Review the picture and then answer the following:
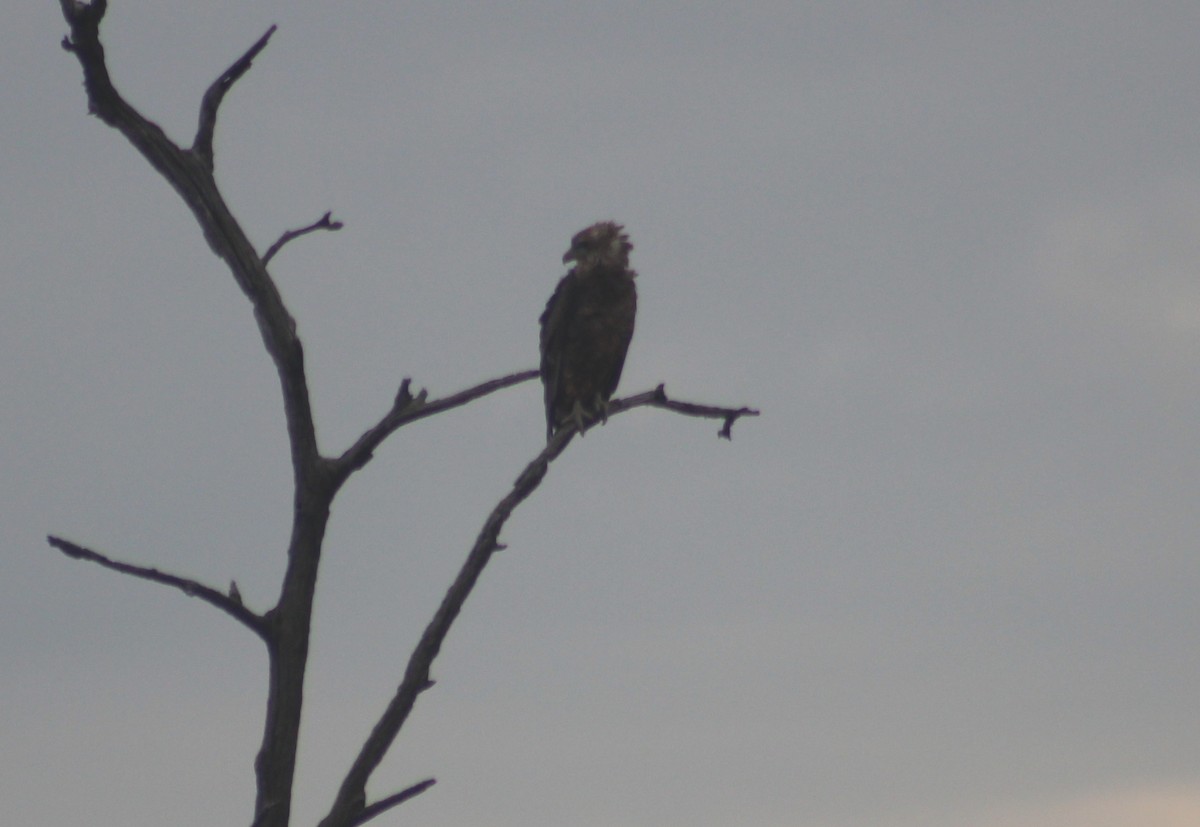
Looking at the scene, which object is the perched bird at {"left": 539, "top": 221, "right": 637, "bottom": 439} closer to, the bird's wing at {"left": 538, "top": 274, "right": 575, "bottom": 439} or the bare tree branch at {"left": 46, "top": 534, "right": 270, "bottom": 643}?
the bird's wing at {"left": 538, "top": 274, "right": 575, "bottom": 439}

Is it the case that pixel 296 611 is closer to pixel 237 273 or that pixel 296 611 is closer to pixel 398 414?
pixel 398 414

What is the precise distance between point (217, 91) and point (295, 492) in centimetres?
149

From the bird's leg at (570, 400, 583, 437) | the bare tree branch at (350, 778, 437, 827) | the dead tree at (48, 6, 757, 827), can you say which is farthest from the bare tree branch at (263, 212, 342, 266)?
the bird's leg at (570, 400, 583, 437)

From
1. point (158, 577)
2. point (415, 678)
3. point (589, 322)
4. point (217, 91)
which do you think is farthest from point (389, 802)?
point (589, 322)

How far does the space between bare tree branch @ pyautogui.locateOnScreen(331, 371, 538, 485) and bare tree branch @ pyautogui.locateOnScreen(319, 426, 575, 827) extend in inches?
16.4

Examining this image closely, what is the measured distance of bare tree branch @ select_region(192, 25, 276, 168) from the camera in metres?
5.12

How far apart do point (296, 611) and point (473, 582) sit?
1.91 ft

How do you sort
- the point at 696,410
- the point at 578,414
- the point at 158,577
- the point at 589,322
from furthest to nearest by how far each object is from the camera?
the point at 589,322, the point at 578,414, the point at 696,410, the point at 158,577

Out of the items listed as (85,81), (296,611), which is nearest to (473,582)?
(296,611)

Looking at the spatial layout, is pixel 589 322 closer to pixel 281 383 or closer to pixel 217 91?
pixel 217 91

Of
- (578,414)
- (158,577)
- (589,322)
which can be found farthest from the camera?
(589,322)

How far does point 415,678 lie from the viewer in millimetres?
4738

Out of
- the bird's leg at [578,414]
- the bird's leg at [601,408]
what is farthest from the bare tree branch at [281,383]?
the bird's leg at [601,408]

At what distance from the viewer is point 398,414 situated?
4.94 metres
